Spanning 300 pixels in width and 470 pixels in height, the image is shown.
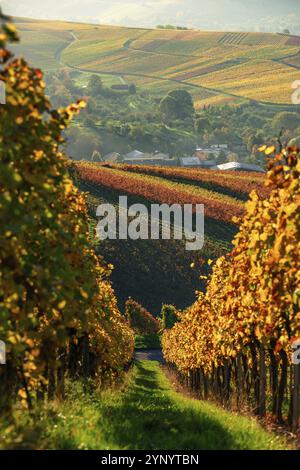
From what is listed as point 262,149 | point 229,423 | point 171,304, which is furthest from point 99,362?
point 171,304

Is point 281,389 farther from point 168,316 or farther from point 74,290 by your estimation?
point 168,316

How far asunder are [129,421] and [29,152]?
5.11 metres

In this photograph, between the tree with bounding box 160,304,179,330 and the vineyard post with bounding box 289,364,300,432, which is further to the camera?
the tree with bounding box 160,304,179,330

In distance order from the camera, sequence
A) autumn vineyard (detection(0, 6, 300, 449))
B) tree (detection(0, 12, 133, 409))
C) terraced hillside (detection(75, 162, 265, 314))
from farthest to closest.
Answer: terraced hillside (detection(75, 162, 265, 314)), autumn vineyard (detection(0, 6, 300, 449)), tree (detection(0, 12, 133, 409))

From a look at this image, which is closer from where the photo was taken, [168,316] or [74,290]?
[74,290]

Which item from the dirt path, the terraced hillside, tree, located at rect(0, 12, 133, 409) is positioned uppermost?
the terraced hillside

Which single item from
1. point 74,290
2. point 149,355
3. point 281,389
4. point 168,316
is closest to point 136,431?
point 74,290

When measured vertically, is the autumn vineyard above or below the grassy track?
above

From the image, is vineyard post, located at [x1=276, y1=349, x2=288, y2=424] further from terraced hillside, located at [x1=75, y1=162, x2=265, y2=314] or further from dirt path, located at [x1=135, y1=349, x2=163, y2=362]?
dirt path, located at [x1=135, y1=349, x2=163, y2=362]

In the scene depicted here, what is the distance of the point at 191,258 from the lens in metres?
75.1

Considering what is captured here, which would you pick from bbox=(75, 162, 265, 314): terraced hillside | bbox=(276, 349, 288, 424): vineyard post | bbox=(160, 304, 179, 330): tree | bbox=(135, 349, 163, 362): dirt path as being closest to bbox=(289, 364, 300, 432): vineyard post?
bbox=(276, 349, 288, 424): vineyard post

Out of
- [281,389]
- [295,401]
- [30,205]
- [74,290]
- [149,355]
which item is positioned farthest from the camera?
[149,355]

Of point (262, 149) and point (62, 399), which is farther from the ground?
point (262, 149)
